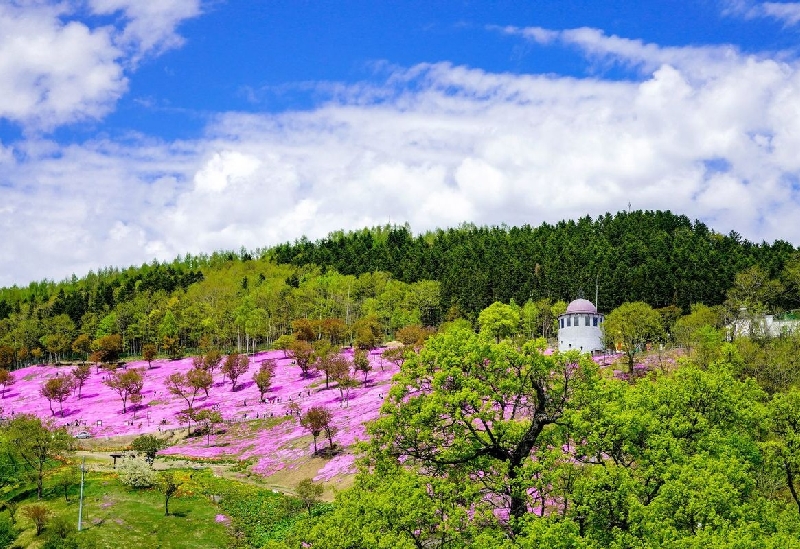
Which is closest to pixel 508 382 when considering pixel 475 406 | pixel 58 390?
pixel 475 406

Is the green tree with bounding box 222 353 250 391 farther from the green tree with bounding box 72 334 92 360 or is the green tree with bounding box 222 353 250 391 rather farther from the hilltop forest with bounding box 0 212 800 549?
the green tree with bounding box 72 334 92 360

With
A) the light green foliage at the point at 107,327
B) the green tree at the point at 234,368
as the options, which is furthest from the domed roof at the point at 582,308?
the light green foliage at the point at 107,327

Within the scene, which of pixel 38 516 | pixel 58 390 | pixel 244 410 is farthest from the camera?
pixel 58 390

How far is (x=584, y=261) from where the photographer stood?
420ft

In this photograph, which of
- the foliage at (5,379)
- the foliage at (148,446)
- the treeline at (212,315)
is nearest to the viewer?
the foliage at (148,446)

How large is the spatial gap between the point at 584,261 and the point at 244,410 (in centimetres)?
7895

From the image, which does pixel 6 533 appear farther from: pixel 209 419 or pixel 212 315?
pixel 212 315

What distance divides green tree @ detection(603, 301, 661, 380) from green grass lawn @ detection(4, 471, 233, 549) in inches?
1841

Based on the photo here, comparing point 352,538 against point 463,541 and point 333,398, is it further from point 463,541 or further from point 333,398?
point 333,398

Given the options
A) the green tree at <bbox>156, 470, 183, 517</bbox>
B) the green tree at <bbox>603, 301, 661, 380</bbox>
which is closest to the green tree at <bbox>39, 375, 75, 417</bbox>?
the green tree at <bbox>156, 470, 183, 517</bbox>

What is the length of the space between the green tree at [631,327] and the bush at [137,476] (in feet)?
165

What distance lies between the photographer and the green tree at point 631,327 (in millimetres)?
71875

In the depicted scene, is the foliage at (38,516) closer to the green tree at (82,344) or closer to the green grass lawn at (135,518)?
the green grass lawn at (135,518)

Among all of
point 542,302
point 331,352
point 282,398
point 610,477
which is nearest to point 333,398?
point 282,398
